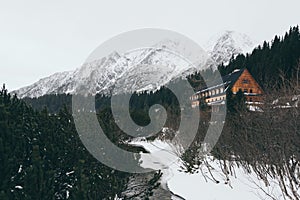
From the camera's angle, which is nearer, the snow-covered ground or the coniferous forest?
the coniferous forest

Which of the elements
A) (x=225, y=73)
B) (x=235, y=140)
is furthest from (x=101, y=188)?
(x=225, y=73)

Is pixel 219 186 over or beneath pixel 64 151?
beneath

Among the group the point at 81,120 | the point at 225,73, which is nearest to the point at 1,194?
the point at 81,120

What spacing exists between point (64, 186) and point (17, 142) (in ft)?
5.31

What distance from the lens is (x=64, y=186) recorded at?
295 inches

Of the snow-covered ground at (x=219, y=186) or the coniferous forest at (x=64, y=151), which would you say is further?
the snow-covered ground at (x=219, y=186)

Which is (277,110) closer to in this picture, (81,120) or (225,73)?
(81,120)

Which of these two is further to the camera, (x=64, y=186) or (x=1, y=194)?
(x=64, y=186)

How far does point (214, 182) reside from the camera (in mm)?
14273

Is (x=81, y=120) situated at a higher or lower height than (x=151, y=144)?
lower

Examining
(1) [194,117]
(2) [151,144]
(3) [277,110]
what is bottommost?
(3) [277,110]

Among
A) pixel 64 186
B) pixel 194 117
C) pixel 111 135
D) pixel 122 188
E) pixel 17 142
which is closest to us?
pixel 17 142

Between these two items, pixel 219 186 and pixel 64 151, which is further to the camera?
pixel 219 186

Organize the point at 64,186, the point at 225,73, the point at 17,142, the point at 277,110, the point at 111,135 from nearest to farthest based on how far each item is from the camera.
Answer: the point at 17,142
the point at 64,186
the point at 111,135
the point at 277,110
the point at 225,73
